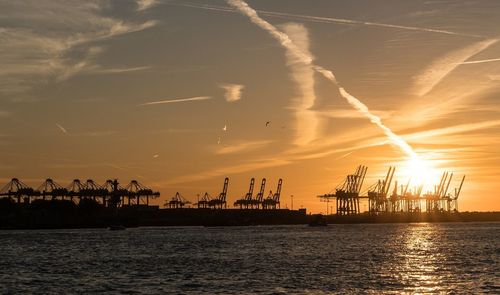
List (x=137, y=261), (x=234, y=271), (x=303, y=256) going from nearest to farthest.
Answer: (x=234, y=271) → (x=137, y=261) → (x=303, y=256)

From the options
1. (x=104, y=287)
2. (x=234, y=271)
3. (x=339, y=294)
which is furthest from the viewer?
(x=234, y=271)

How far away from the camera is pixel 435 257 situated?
102 metres

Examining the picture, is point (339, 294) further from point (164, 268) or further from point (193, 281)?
point (164, 268)

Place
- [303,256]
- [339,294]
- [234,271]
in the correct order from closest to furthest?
[339,294] → [234,271] → [303,256]

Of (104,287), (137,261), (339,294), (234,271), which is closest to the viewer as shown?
(339,294)

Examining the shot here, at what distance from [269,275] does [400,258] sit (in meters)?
30.9

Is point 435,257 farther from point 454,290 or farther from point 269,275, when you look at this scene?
point 454,290

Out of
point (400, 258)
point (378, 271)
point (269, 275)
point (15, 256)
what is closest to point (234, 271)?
point (269, 275)

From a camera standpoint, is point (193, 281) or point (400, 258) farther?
point (400, 258)

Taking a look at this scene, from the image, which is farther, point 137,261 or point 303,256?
point 303,256

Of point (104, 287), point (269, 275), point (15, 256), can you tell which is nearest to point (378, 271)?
point (269, 275)

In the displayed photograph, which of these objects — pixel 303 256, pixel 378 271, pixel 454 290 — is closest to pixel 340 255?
pixel 303 256

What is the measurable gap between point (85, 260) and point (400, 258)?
4310 centimetres

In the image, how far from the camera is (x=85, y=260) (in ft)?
336
